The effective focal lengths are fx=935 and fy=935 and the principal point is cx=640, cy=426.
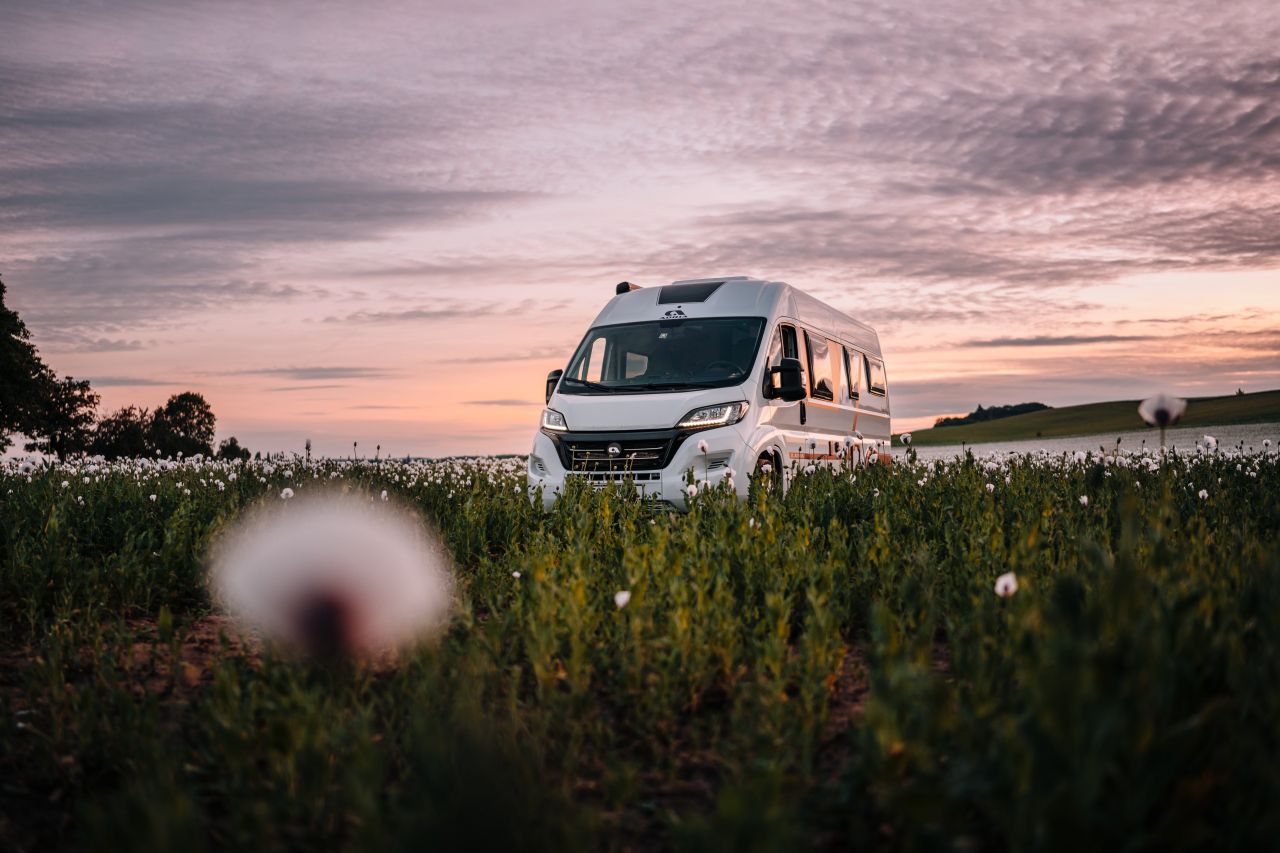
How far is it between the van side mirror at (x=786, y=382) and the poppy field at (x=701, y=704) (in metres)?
3.31

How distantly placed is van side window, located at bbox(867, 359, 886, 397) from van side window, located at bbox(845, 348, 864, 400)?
27.2 inches

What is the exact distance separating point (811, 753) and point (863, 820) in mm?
694

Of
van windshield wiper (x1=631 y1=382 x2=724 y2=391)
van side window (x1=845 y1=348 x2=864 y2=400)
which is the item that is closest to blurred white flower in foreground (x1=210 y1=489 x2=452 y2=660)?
van windshield wiper (x1=631 y1=382 x2=724 y2=391)

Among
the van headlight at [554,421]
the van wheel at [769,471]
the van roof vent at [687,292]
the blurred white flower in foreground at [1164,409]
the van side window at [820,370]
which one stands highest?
the van roof vent at [687,292]

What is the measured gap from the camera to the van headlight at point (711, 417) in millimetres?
10586

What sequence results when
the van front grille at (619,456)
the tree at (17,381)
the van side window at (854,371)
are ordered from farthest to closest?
the tree at (17,381)
the van side window at (854,371)
the van front grille at (619,456)

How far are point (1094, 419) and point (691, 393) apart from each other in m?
63.4

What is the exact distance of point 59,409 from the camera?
45.7 m

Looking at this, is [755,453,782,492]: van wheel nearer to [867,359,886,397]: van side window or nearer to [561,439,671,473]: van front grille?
[561,439,671,473]: van front grille

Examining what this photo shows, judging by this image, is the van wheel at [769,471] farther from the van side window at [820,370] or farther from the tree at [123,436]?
the tree at [123,436]

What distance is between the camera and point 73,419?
152 feet

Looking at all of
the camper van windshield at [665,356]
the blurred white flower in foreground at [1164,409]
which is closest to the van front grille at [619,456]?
the camper van windshield at [665,356]

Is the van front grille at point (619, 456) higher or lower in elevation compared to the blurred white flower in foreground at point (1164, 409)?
lower

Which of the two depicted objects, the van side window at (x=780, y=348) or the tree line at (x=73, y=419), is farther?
the tree line at (x=73, y=419)
